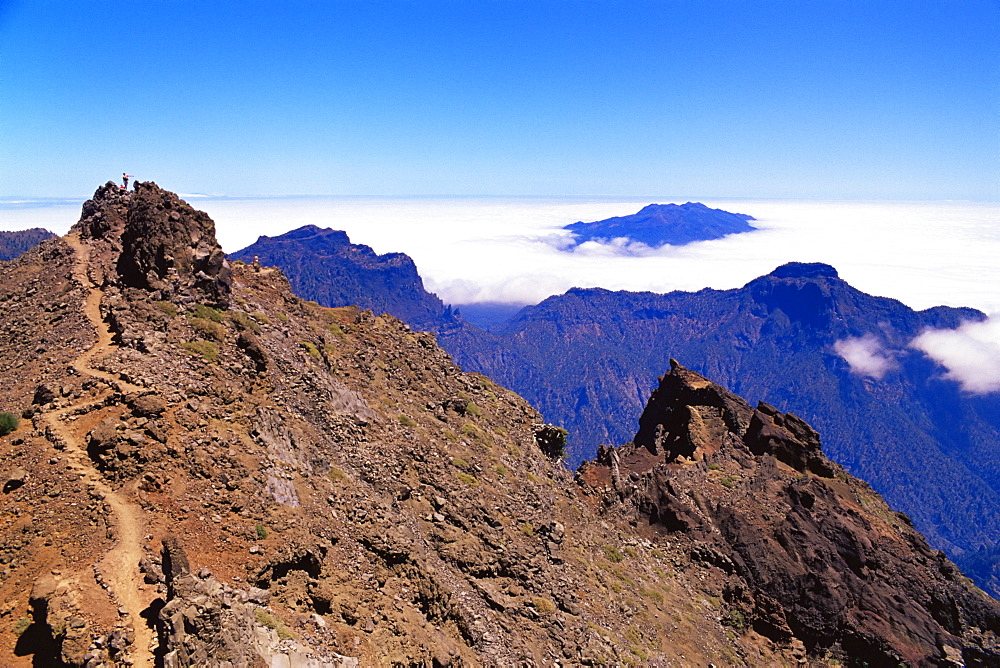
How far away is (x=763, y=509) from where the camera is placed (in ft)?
156

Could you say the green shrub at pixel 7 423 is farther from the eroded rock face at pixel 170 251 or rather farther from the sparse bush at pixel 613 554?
the sparse bush at pixel 613 554

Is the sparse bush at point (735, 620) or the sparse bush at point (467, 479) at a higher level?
the sparse bush at point (467, 479)

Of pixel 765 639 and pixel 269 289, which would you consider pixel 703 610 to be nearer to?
pixel 765 639


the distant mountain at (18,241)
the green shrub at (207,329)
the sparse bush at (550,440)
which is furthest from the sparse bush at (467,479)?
the distant mountain at (18,241)

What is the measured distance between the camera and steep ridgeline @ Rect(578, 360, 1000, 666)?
134 feet

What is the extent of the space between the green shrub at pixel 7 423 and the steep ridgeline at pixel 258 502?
35cm

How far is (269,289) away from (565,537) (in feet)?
79.8

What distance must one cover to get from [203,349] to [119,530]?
9.56 meters

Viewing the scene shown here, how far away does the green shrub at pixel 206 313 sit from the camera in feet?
83.1

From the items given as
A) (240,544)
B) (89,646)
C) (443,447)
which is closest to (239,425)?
(240,544)

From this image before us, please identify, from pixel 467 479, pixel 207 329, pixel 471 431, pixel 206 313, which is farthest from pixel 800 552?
pixel 206 313

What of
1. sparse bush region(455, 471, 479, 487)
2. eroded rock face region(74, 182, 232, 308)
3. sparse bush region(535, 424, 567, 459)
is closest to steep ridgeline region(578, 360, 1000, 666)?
sparse bush region(535, 424, 567, 459)

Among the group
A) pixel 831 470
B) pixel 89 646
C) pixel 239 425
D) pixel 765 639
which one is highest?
pixel 239 425

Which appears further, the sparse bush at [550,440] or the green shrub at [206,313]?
the sparse bush at [550,440]
